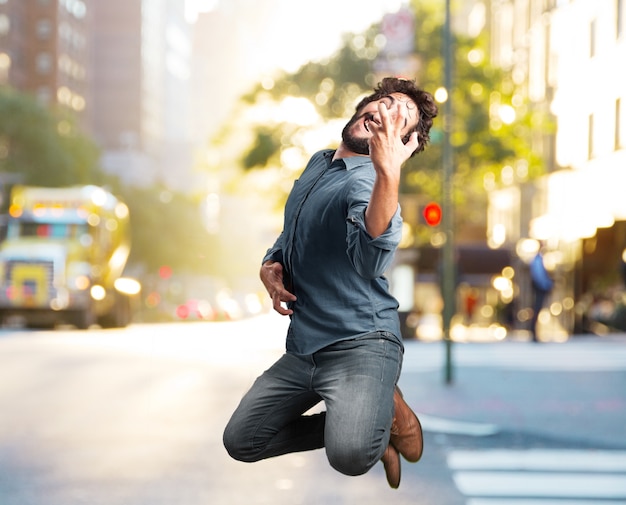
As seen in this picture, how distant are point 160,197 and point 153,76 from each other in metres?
72.5

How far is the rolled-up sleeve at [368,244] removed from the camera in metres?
3.65

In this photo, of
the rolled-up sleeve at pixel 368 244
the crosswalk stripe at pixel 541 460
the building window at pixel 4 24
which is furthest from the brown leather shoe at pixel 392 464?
the building window at pixel 4 24

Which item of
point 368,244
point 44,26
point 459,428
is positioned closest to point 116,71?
point 44,26

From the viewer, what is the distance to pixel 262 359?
65.4 ft

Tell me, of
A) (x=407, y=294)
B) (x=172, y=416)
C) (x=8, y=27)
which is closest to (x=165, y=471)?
(x=172, y=416)

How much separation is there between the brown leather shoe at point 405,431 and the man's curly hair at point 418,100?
2.78 feet

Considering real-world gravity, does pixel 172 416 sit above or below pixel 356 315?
below

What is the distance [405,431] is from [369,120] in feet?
3.37

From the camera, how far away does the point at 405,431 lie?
4344 mm

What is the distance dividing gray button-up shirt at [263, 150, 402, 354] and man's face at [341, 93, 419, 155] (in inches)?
2.0

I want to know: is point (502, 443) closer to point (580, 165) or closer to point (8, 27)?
point (580, 165)

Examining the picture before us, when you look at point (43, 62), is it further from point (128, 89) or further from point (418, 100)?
point (418, 100)

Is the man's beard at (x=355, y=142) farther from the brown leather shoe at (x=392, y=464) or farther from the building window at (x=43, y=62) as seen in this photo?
the building window at (x=43, y=62)

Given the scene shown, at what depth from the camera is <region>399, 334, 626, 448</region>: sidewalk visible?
11.9 meters
